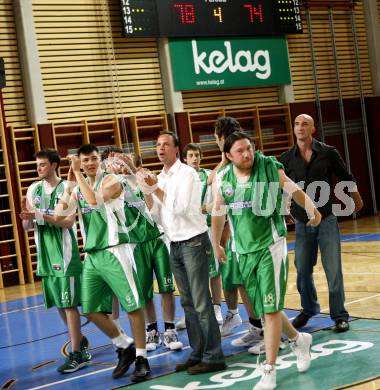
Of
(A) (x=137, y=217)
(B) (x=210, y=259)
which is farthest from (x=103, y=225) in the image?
(B) (x=210, y=259)

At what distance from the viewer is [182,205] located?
19.1 ft

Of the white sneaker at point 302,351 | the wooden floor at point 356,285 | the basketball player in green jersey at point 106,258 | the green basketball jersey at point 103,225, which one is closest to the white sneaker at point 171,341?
the basketball player in green jersey at point 106,258

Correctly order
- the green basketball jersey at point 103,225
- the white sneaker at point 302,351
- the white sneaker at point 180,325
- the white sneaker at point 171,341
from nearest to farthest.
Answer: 1. the white sneaker at point 302,351
2. the green basketball jersey at point 103,225
3. the white sneaker at point 171,341
4. the white sneaker at point 180,325

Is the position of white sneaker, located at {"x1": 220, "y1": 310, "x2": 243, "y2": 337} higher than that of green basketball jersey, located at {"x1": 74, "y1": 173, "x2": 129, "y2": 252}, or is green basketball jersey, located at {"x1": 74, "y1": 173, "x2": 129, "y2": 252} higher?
green basketball jersey, located at {"x1": 74, "y1": 173, "x2": 129, "y2": 252}

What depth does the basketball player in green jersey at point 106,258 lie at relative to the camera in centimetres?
591

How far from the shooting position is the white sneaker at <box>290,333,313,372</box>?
215 inches

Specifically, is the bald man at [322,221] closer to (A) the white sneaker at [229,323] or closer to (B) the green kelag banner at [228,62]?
(A) the white sneaker at [229,323]

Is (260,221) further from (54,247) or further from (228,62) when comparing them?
(228,62)

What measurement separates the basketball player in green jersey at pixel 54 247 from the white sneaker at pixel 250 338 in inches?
52.7

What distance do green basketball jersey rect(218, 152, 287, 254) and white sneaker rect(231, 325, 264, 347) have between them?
1.51m

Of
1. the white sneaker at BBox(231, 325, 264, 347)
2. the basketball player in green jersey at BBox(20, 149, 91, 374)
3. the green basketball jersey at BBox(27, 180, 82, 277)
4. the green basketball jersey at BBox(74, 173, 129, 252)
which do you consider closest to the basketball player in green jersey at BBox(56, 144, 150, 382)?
the green basketball jersey at BBox(74, 173, 129, 252)

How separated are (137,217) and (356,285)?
3.49m

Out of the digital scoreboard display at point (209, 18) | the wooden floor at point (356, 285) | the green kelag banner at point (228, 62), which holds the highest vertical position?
the digital scoreboard display at point (209, 18)

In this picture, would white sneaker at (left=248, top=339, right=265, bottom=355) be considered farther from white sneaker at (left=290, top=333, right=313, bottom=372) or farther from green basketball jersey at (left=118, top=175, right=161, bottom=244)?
green basketball jersey at (left=118, top=175, right=161, bottom=244)
